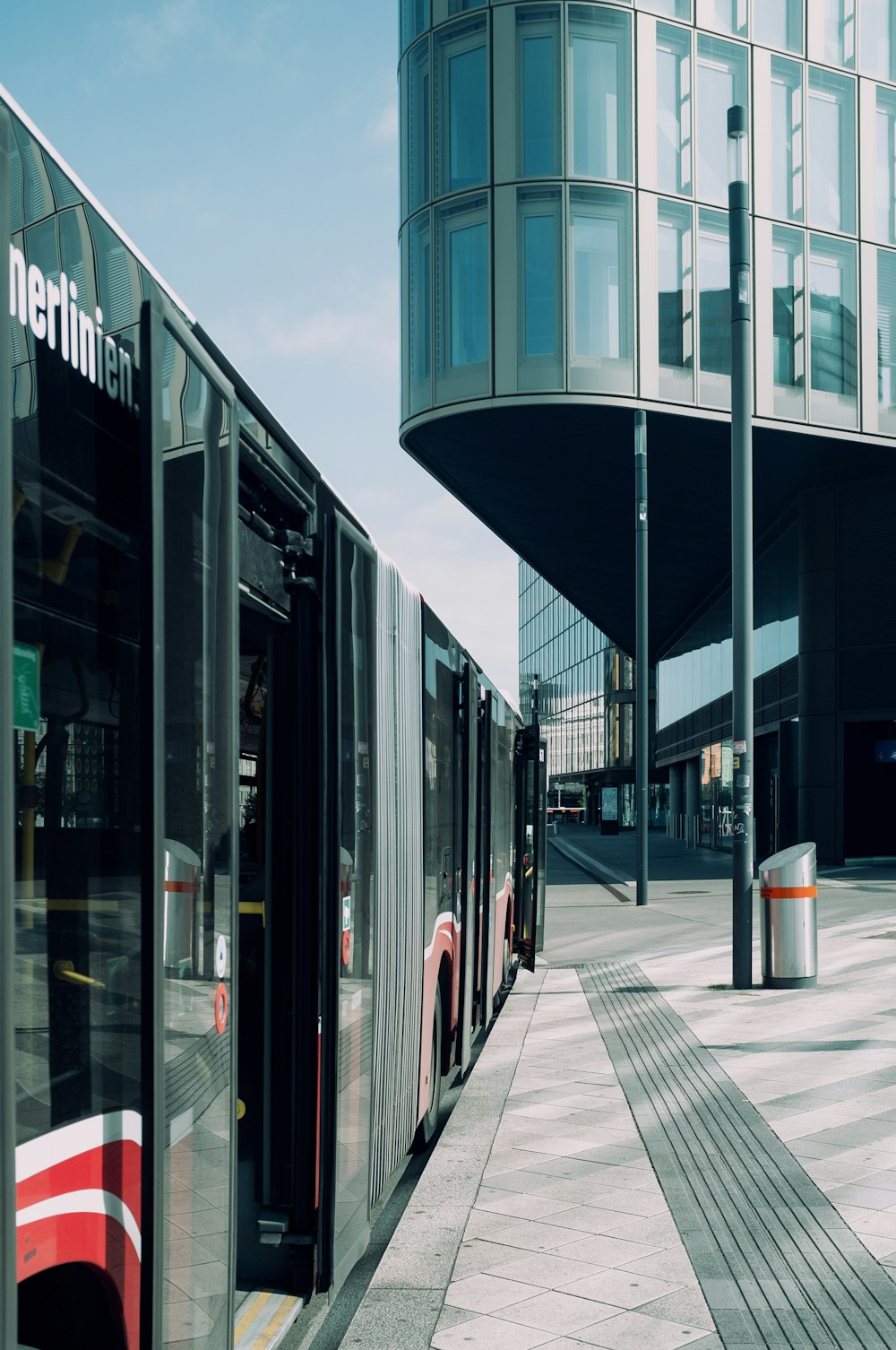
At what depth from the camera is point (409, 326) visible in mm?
28719

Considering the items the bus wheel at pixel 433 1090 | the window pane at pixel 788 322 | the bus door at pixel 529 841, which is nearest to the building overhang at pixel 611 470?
the window pane at pixel 788 322

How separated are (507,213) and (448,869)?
21.1 metres

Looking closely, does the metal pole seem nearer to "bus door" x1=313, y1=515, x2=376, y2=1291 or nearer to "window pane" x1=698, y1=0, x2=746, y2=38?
"window pane" x1=698, y1=0, x2=746, y2=38

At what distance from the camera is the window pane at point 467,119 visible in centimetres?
2622

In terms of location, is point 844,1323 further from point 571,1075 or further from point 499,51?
point 499,51

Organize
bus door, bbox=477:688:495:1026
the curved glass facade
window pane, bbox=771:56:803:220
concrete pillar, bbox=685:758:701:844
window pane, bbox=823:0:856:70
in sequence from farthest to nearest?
concrete pillar, bbox=685:758:701:844 → window pane, bbox=823:0:856:70 → window pane, bbox=771:56:803:220 → the curved glass facade → bus door, bbox=477:688:495:1026

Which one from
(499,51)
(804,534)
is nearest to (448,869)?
(499,51)

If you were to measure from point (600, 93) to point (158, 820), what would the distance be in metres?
26.2

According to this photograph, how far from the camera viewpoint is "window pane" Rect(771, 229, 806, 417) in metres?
26.9

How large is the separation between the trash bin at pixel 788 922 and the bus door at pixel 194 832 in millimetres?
9870

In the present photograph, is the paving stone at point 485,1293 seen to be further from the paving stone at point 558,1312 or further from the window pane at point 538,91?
the window pane at point 538,91

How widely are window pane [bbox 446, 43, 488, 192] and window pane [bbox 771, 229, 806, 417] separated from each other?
6.10m

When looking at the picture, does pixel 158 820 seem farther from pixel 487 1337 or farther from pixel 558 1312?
pixel 558 1312

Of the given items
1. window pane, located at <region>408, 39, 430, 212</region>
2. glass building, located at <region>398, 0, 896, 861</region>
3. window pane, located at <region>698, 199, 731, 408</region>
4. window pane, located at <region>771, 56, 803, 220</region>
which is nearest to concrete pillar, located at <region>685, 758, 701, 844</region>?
glass building, located at <region>398, 0, 896, 861</region>
